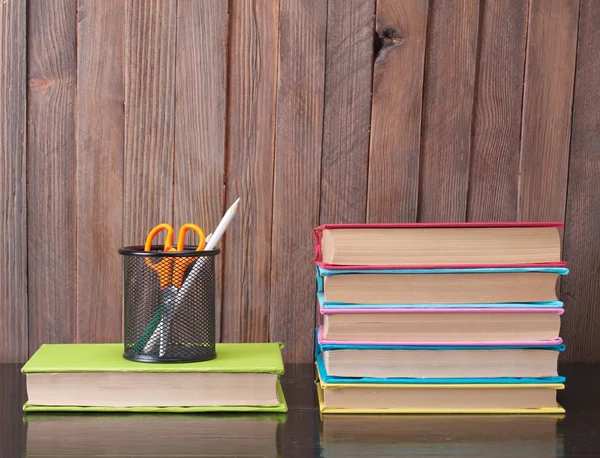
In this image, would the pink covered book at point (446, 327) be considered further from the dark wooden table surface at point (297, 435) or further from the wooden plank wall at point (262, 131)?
the wooden plank wall at point (262, 131)

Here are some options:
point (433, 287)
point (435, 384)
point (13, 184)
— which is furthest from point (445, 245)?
point (13, 184)

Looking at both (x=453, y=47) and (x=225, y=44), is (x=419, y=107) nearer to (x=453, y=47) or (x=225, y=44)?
(x=453, y=47)

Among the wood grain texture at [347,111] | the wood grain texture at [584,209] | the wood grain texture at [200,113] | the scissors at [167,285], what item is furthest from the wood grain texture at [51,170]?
the wood grain texture at [584,209]

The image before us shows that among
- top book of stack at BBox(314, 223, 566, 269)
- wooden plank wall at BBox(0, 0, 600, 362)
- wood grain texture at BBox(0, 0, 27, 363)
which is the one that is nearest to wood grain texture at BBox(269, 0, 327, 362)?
wooden plank wall at BBox(0, 0, 600, 362)

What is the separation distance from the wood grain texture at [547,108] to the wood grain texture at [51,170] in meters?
0.68

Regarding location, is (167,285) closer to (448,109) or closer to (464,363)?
(464,363)

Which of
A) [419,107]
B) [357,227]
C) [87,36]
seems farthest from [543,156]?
[87,36]

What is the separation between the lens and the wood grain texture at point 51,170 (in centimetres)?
118

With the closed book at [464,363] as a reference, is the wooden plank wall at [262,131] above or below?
above

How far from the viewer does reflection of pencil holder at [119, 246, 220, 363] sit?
953 millimetres

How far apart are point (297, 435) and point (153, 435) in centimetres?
15

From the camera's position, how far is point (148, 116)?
119 cm

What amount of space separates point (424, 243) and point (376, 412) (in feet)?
0.67

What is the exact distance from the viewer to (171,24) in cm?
118
